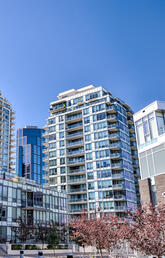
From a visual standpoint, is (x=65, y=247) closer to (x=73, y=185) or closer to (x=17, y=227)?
(x=17, y=227)

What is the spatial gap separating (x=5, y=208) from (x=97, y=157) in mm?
30545

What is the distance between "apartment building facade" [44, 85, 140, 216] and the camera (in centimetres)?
7175

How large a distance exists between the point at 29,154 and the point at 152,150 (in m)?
104

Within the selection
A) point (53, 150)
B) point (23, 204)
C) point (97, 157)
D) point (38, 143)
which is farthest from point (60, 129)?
point (38, 143)

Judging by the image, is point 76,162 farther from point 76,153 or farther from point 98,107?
point 98,107

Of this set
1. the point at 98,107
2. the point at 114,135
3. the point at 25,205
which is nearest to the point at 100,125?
the point at 114,135

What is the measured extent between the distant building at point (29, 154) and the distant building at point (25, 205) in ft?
211

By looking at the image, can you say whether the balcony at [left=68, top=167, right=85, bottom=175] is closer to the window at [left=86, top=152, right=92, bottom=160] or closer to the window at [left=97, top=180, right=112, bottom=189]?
the window at [left=86, top=152, right=92, bottom=160]

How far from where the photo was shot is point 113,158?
242 ft

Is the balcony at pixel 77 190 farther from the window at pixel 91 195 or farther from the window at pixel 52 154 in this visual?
the window at pixel 52 154

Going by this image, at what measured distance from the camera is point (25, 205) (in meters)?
53.5

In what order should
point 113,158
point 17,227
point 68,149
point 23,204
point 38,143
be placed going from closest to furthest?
1. point 17,227
2. point 23,204
3. point 113,158
4. point 68,149
5. point 38,143

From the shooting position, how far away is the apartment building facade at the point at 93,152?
71.8 metres

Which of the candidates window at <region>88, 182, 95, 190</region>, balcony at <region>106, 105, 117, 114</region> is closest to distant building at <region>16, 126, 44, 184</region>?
window at <region>88, 182, 95, 190</region>
